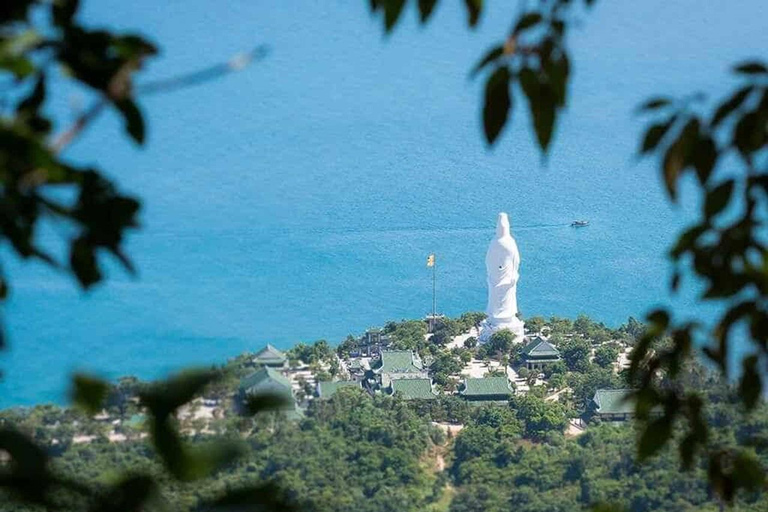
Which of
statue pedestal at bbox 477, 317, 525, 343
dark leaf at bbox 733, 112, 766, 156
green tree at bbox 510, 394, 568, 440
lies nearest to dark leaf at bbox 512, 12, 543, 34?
dark leaf at bbox 733, 112, 766, 156

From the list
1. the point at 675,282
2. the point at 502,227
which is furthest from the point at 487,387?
the point at 675,282

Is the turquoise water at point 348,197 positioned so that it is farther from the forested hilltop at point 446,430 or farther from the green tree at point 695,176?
the green tree at point 695,176

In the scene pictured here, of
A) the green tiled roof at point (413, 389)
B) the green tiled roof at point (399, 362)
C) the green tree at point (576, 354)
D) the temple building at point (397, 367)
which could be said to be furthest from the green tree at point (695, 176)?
the green tree at point (576, 354)

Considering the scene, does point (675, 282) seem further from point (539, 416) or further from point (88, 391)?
point (539, 416)

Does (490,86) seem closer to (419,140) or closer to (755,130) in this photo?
(755,130)

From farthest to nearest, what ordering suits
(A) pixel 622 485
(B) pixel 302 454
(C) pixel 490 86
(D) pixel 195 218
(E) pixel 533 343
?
(D) pixel 195 218 < (E) pixel 533 343 < (B) pixel 302 454 < (A) pixel 622 485 < (C) pixel 490 86

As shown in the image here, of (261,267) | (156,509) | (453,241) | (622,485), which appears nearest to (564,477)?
(622,485)

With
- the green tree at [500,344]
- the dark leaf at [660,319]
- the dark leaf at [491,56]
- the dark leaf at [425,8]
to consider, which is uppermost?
the green tree at [500,344]
